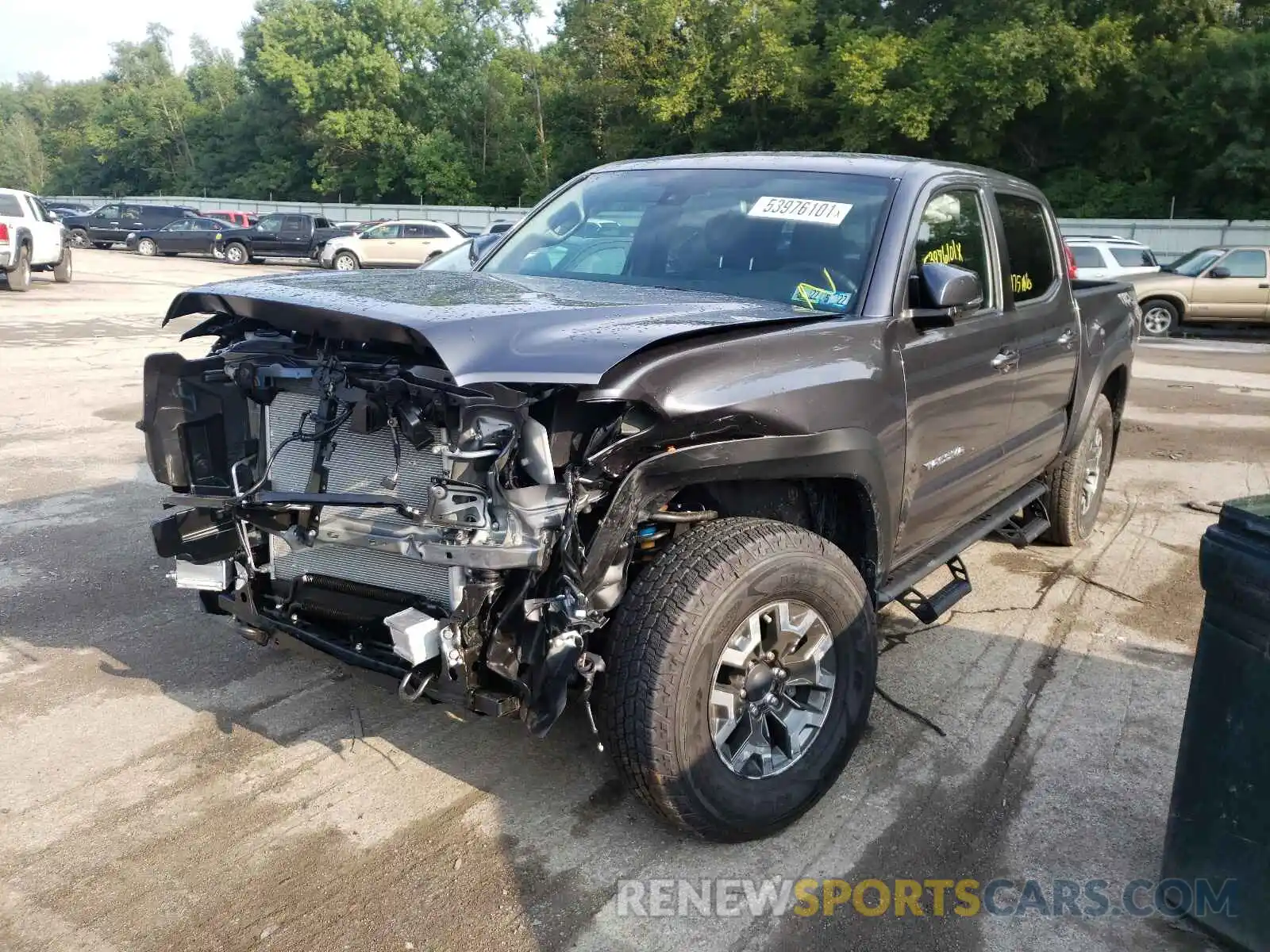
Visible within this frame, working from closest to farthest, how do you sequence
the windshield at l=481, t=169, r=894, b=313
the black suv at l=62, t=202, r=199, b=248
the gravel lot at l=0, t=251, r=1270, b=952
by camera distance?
the gravel lot at l=0, t=251, r=1270, b=952, the windshield at l=481, t=169, r=894, b=313, the black suv at l=62, t=202, r=199, b=248

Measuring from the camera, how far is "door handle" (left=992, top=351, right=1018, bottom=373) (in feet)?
13.9

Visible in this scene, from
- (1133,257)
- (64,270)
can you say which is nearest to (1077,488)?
(1133,257)

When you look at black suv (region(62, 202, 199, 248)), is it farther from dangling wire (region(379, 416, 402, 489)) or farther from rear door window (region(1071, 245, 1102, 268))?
dangling wire (region(379, 416, 402, 489))

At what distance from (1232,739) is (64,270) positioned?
23870 millimetres

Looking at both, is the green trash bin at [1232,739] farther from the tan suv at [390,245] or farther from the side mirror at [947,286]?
the tan suv at [390,245]

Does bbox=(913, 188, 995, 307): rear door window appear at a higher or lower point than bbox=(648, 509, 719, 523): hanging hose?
higher

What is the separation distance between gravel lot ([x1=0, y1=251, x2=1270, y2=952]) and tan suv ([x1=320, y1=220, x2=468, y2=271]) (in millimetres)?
25783

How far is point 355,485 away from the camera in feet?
10.0

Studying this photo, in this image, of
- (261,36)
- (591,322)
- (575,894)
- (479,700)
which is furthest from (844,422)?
(261,36)

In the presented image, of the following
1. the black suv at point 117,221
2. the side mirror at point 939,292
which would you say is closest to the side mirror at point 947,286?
the side mirror at point 939,292

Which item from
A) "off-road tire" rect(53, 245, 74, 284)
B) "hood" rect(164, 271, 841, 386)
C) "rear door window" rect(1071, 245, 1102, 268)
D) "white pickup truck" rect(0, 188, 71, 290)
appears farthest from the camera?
"off-road tire" rect(53, 245, 74, 284)

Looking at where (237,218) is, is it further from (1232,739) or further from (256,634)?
(1232,739)

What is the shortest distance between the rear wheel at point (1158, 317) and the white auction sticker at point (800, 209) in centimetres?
1731

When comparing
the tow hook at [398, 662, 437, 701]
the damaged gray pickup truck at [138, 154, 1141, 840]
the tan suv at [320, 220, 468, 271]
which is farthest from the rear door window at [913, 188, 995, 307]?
the tan suv at [320, 220, 468, 271]
